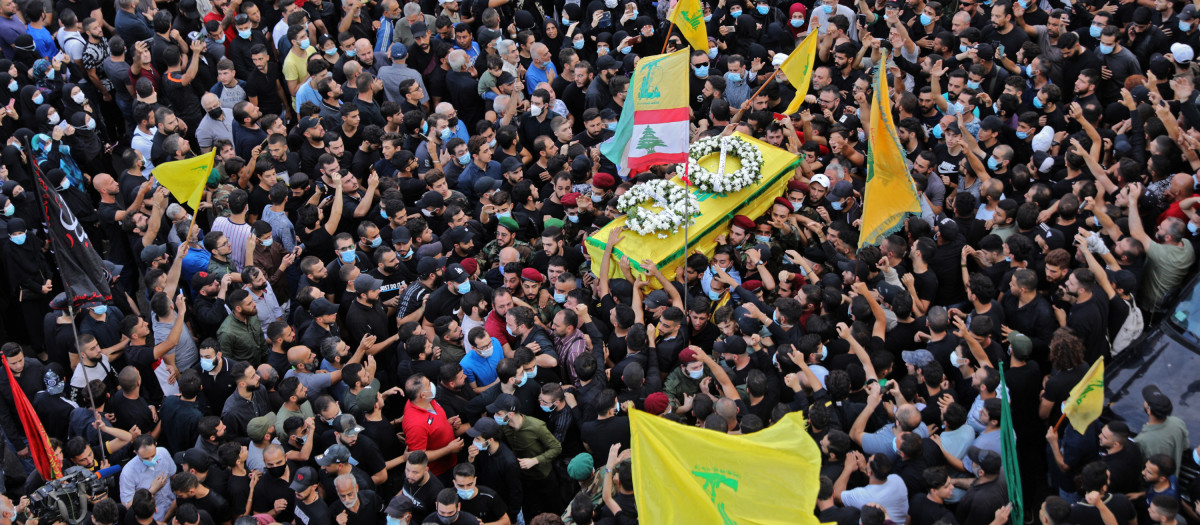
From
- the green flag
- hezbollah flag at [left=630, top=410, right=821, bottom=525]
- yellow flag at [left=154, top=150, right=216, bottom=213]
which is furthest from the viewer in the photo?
yellow flag at [left=154, top=150, right=216, bottom=213]

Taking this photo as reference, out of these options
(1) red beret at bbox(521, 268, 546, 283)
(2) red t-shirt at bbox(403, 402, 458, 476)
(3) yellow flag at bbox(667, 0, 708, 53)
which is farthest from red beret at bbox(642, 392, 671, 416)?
(3) yellow flag at bbox(667, 0, 708, 53)

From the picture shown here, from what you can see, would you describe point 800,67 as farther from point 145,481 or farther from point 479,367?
point 145,481

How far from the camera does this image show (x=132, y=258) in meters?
13.5

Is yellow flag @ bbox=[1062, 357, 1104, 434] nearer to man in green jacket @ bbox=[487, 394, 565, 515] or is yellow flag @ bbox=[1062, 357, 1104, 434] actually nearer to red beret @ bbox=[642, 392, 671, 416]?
red beret @ bbox=[642, 392, 671, 416]

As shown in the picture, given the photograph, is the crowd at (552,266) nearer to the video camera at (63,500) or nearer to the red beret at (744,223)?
the red beret at (744,223)

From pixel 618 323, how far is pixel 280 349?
3196 millimetres

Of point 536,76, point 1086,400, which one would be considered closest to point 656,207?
point 536,76

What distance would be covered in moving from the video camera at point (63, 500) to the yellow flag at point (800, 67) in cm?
888

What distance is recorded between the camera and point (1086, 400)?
29.2ft

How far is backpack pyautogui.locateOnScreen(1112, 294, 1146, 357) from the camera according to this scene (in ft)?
34.8

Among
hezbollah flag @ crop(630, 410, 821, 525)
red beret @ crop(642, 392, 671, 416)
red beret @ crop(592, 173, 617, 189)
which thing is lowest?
red beret @ crop(642, 392, 671, 416)

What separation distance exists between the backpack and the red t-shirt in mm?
6179

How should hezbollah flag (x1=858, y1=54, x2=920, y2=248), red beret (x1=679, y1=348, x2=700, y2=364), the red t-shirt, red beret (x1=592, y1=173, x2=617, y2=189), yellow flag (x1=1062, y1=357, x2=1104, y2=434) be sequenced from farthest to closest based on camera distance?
red beret (x1=592, y1=173, x2=617, y2=189) < hezbollah flag (x1=858, y1=54, x2=920, y2=248) < red beret (x1=679, y1=348, x2=700, y2=364) < the red t-shirt < yellow flag (x1=1062, y1=357, x2=1104, y2=434)

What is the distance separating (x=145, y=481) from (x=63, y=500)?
745 millimetres
